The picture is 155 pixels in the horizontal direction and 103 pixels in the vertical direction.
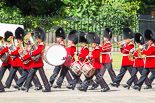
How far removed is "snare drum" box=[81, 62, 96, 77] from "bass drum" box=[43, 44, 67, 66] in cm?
79

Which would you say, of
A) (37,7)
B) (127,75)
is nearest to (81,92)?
(127,75)

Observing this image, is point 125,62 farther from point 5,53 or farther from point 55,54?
point 5,53

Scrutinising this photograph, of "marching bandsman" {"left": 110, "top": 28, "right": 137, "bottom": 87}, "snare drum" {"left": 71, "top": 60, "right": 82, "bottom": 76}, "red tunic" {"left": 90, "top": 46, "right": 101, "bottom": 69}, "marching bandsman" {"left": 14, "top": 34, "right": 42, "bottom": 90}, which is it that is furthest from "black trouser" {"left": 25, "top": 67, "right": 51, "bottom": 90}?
"marching bandsman" {"left": 110, "top": 28, "right": 137, "bottom": 87}

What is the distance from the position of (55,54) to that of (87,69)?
95 cm

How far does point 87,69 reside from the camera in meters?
13.1

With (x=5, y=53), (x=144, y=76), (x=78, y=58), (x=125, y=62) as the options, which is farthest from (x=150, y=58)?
(x=5, y=53)

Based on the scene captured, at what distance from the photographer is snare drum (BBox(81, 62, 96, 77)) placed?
1313cm

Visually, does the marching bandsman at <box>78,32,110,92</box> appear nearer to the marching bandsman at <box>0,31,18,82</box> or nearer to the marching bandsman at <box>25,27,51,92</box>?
the marching bandsman at <box>25,27,51,92</box>

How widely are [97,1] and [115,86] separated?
2007 centimetres

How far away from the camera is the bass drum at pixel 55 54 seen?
535 inches

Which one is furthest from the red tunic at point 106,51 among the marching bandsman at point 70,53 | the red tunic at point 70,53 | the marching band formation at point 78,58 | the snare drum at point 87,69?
the snare drum at point 87,69

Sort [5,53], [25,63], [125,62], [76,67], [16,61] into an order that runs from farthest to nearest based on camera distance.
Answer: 1. [125,62]
2. [16,61]
3. [5,53]
4. [25,63]
5. [76,67]

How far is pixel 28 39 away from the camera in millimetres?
13453

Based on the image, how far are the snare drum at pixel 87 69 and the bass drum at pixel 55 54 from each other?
79 cm
